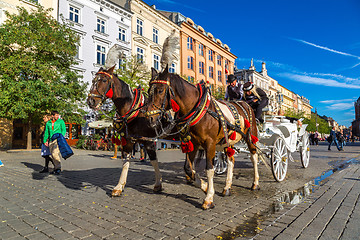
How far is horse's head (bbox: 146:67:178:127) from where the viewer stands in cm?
348

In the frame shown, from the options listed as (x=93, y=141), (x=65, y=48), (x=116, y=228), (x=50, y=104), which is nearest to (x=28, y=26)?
(x=65, y=48)

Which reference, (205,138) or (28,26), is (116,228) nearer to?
(205,138)

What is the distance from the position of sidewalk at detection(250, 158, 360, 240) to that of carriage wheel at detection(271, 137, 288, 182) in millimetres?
1104

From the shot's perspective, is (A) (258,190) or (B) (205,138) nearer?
(B) (205,138)

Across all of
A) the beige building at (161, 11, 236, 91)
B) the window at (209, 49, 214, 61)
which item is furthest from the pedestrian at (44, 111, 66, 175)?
the window at (209, 49, 214, 61)

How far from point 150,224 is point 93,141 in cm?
1720

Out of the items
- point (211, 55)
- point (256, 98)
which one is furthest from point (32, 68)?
point (211, 55)

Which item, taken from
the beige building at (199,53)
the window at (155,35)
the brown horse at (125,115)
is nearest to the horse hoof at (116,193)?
the brown horse at (125,115)

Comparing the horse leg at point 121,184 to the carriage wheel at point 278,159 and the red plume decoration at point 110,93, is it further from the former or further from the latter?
the carriage wheel at point 278,159

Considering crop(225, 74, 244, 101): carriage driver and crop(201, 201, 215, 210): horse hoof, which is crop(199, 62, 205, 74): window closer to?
crop(225, 74, 244, 101): carriage driver

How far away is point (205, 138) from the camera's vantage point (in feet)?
12.6

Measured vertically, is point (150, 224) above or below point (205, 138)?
below

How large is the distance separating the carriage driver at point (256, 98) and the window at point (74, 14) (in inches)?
878

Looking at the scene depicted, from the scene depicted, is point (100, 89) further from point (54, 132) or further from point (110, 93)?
point (54, 132)
